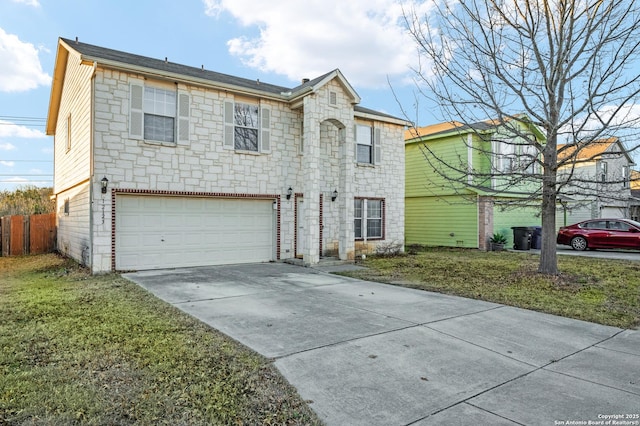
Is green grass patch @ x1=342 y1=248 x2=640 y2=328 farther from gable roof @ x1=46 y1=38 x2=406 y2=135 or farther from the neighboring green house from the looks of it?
gable roof @ x1=46 y1=38 x2=406 y2=135

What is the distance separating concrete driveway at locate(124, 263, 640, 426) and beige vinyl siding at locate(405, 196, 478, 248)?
10.7 meters

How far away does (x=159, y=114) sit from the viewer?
10.4 m

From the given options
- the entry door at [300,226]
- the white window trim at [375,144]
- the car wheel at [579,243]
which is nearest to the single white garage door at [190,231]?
the entry door at [300,226]

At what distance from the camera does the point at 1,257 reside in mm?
14133

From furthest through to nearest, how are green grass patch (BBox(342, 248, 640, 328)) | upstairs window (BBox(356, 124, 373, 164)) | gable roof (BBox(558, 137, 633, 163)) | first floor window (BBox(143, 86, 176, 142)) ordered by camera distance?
upstairs window (BBox(356, 124, 373, 164)), first floor window (BBox(143, 86, 176, 142)), gable roof (BBox(558, 137, 633, 163)), green grass patch (BBox(342, 248, 640, 328))

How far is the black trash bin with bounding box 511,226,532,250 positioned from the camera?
1708cm

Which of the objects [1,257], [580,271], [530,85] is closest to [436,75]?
[530,85]

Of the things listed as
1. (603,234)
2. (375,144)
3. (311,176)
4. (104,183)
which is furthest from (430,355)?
(603,234)

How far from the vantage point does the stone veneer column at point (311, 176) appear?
38.3ft

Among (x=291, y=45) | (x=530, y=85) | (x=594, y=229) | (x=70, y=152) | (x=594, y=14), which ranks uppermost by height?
(x=291, y=45)

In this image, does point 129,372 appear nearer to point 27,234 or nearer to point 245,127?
point 245,127

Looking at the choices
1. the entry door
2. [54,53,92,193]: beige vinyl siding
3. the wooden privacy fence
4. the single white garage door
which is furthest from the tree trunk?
the wooden privacy fence

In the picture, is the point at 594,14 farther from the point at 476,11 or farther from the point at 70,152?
the point at 70,152

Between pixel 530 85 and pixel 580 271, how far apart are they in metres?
5.23
